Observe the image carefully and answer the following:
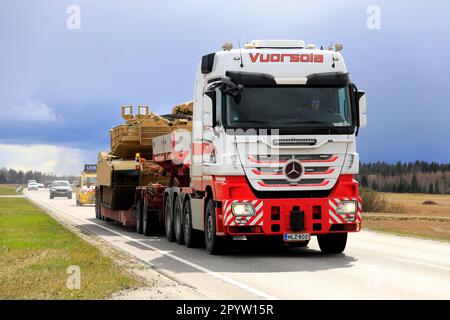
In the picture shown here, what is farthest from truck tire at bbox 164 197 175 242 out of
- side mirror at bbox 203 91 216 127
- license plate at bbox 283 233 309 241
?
license plate at bbox 283 233 309 241

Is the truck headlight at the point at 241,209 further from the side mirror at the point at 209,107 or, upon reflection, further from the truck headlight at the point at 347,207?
the truck headlight at the point at 347,207

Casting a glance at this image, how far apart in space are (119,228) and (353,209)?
13.6 meters

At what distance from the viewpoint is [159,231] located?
946 inches

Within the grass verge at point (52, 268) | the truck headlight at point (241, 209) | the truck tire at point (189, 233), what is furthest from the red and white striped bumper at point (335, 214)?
the grass verge at point (52, 268)

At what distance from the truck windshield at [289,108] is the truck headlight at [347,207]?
59.3 inches

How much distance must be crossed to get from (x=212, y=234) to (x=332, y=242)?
2.61m

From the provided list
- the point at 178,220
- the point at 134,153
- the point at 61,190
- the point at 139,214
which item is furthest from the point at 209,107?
the point at 61,190

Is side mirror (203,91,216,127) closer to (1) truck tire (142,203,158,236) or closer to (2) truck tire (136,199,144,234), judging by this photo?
(1) truck tire (142,203,158,236)

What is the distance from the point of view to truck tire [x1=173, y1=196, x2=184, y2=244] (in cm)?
1967

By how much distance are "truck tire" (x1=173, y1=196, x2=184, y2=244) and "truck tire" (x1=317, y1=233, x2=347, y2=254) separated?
362 cm

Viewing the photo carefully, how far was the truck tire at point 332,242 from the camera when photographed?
17.2m

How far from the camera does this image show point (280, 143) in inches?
613

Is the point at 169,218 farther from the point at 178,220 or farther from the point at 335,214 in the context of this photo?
the point at 335,214
